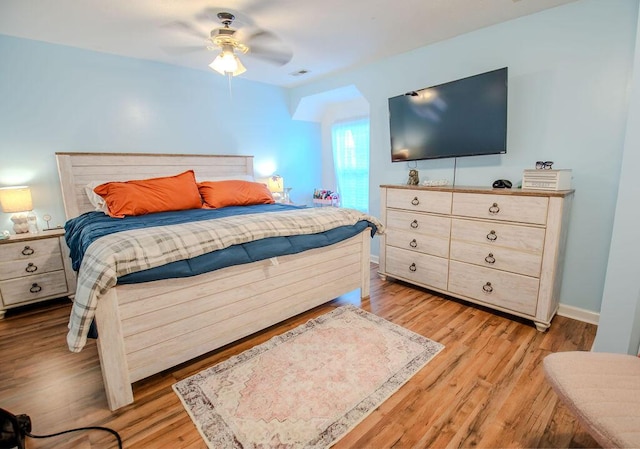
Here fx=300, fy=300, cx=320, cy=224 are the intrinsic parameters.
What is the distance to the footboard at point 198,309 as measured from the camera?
1469 mm

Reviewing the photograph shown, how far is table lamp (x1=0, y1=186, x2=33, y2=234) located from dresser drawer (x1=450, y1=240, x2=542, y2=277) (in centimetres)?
363

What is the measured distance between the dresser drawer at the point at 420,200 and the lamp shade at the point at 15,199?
319 centimetres

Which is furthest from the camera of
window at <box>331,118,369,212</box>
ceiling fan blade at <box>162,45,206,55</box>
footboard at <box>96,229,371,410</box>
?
window at <box>331,118,369,212</box>

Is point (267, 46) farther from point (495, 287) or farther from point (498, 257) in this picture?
point (495, 287)

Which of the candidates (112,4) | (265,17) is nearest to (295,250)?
(265,17)

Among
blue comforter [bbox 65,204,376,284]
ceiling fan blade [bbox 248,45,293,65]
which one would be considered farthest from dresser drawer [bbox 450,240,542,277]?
ceiling fan blade [bbox 248,45,293,65]

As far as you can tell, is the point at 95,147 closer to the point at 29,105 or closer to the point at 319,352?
the point at 29,105

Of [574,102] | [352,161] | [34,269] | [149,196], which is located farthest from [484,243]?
[34,269]

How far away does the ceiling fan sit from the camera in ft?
7.22

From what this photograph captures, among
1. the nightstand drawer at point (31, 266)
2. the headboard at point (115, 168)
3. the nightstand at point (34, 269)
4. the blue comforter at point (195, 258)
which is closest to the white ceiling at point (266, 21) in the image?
the headboard at point (115, 168)

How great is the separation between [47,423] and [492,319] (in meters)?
2.78

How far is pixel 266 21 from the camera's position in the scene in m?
2.34

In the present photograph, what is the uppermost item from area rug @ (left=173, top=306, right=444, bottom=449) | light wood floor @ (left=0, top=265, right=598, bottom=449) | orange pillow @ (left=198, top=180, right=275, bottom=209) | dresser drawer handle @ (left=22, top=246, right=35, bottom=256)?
orange pillow @ (left=198, top=180, right=275, bottom=209)

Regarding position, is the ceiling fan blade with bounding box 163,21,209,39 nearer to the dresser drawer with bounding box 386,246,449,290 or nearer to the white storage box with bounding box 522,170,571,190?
the dresser drawer with bounding box 386,246,449,290
